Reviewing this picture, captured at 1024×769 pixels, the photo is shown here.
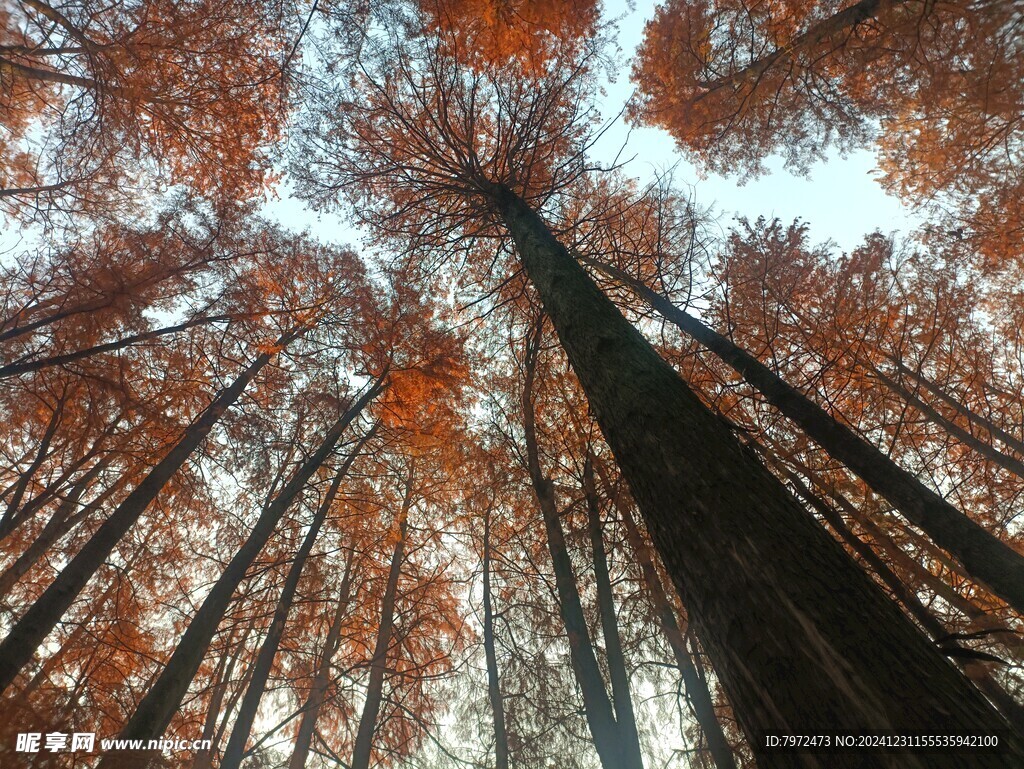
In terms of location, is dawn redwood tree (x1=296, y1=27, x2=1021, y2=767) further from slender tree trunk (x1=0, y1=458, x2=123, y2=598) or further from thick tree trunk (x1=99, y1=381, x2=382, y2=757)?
slender tree trunk (x1=0, y1=458, x2=123, y2=598)

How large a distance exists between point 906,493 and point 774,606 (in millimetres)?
2434

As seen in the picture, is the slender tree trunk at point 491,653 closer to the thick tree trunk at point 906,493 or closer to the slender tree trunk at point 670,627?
the slender tree trunk at point 670,627

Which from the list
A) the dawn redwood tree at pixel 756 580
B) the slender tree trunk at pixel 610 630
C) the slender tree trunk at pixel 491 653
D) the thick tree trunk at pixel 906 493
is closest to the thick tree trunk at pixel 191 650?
the slender tree trunk at pixel 491 653

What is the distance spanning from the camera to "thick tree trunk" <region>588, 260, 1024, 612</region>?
2348mm

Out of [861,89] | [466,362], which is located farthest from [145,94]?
[861,89]

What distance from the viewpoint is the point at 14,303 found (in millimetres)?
4828

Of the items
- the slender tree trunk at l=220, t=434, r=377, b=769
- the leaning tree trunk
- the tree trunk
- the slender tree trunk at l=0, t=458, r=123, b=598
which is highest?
the tree trunk

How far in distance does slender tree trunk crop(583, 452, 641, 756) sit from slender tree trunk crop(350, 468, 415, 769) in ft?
8.57

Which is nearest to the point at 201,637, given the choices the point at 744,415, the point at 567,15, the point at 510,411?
the point at 510,411

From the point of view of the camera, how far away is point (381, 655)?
571 cm

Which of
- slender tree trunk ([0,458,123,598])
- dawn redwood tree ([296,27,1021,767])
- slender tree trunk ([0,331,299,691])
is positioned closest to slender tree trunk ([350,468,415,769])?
slender tree trunk ([0,331,299,691])

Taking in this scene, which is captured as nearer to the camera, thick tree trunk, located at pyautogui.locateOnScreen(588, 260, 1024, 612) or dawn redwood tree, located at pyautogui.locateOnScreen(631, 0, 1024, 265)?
thick tree trunk, located at pyautogui.locateOnScreen(588, 260, 1024, 612)

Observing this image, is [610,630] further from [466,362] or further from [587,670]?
[466,362]

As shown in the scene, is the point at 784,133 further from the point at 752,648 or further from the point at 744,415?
the point at 752,648
